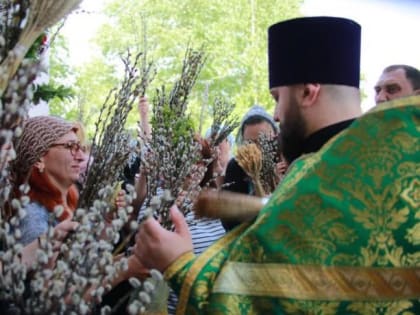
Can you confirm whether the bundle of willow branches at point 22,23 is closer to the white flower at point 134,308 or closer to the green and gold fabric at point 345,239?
the white flower at point 134,308

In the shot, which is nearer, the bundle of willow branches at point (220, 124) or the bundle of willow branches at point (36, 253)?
the bundle of willow branches at point (36, 253)

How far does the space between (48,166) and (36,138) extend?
0.54ft

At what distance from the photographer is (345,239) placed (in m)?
1.86

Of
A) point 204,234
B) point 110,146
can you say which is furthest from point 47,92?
point 110,146

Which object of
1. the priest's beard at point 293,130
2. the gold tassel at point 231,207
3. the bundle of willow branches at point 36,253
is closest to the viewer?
the bundle of willow branches at point 36,253

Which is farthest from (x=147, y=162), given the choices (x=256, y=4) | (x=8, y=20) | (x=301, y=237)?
(x=256, y=4)

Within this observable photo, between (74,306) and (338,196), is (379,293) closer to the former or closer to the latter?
(338,196)

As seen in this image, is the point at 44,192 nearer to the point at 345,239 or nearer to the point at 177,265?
the point at 177,265

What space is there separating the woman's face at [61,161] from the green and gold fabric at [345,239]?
44.8 inches

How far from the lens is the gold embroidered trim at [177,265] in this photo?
6.58 ft

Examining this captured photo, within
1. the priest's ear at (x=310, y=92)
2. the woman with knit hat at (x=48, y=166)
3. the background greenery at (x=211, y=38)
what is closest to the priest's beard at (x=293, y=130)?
the priest's ear at (x=310, y=92)

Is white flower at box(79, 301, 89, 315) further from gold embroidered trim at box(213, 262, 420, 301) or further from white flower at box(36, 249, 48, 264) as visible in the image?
gold embroidered trim at box(213, 262, 420, 301)

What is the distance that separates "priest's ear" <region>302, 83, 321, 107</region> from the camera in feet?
7.75

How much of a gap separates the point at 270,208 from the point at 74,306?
680 millimetres
